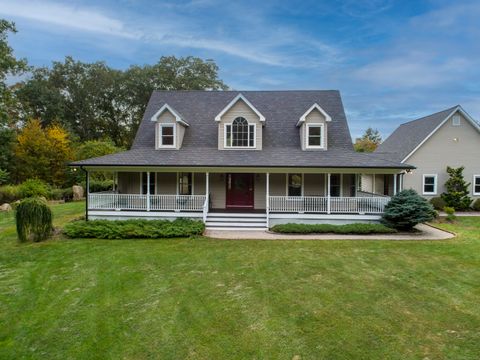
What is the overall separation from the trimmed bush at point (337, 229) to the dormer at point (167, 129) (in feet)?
25.6

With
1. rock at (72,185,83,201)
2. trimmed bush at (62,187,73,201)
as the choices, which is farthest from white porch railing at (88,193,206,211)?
trimmed bush at (62,187,73,201)

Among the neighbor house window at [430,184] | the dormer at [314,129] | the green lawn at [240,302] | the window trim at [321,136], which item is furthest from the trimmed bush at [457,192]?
the green lawn at [240,302]

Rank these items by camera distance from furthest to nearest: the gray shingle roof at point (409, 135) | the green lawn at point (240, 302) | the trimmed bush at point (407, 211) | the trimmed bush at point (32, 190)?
the trimmed bush at point (32, 190) → the gray shingle roof at point (409, 135) → the trimmed bush at point (407, 211) → the green lawn at point (240, 302)

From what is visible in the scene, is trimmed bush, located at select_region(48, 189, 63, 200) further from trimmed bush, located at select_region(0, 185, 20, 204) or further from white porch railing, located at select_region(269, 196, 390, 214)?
white porch railing, located at select_region(269, 196, 390, 214)

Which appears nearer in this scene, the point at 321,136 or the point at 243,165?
the point at 243,165

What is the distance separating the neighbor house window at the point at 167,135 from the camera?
17672mm

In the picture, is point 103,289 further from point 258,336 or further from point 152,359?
point 258,336

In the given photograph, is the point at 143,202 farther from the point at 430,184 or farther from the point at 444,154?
the point at 444,154

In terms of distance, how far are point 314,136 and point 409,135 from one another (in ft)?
39.9

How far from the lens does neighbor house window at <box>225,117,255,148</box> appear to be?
17.7 meters

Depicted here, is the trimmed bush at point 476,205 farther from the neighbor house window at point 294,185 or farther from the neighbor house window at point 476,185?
the neighbor house window at point 294,185

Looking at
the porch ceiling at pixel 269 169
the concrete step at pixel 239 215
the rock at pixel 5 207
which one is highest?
the porch ceiling at pixel 269 169

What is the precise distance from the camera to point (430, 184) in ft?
72.3

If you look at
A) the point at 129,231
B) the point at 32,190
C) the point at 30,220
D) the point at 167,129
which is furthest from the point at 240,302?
the point at 32,190
